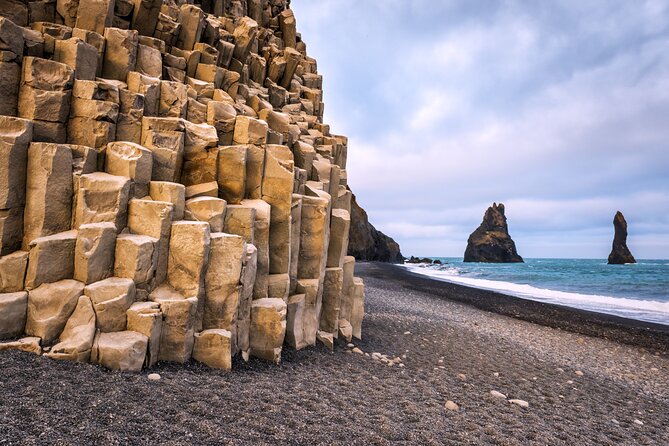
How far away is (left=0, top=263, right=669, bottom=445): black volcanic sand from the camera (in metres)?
5.68

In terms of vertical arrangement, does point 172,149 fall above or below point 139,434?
above

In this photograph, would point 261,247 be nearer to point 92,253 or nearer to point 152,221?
point 152,221

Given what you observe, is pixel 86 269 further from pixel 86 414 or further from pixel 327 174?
pixel 327 174

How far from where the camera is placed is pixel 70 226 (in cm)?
839

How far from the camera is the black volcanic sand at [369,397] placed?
5.68 metres

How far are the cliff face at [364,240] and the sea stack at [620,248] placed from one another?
3511 inches

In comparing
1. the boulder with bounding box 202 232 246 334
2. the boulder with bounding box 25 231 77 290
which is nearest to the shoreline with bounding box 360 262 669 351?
the boulder with bounding box 202 232 246 334

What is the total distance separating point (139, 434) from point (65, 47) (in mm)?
9709

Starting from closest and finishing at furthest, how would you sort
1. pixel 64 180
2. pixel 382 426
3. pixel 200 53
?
1. pixel 382 426
2. pixel 64 180
3. pixel 200 53

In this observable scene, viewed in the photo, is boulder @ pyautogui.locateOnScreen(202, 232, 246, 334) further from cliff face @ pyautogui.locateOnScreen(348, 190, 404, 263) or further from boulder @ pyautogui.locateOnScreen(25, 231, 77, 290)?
cliff face @ pyautogui.locateOnScreen(348, 190, 404, 263)

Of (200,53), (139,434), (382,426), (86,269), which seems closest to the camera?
(139,434)

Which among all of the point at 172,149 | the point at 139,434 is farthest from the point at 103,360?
the point at 172,149

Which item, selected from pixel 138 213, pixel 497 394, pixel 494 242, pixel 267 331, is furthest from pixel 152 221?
pixel 494 242

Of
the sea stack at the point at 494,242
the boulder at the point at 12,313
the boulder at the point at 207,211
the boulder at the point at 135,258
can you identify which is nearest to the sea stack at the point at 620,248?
the sea stack at the point at 494,242
